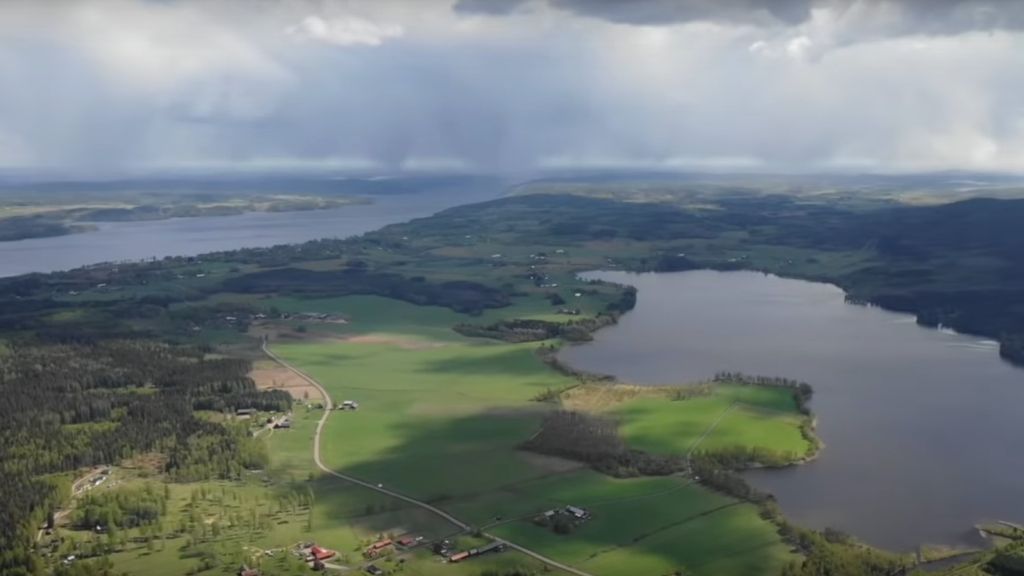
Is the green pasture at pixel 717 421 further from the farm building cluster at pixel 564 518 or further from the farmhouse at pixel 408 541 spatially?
the farmhouse at pixel 408 541

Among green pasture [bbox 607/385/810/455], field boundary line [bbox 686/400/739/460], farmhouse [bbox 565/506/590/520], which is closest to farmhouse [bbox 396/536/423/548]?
farmhouse [bbox 565/506/590/520]

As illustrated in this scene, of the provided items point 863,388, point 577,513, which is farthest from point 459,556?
point 863,388

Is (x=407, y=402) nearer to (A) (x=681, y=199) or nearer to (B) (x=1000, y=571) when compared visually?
(B) (x=1000, y=571)

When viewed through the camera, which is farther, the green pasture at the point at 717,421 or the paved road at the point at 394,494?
the green pasture at the point at 717,421

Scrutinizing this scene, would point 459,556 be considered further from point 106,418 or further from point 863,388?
point 863,388

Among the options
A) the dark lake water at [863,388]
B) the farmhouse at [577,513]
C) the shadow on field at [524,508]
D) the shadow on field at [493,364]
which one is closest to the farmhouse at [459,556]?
the shadow on field at [524,508]

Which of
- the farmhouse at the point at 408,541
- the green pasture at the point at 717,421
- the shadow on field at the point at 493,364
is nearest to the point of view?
the farmhouse at the point at 408,541

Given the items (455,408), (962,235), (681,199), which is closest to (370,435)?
(455,408)
